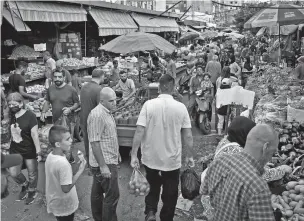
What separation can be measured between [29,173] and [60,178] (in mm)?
2255

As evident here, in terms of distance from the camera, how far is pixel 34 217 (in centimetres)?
518

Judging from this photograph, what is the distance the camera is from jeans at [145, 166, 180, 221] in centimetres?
454

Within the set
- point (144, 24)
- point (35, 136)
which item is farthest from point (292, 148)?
point (144, 24)

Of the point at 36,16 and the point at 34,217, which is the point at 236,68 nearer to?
the point at 36,16

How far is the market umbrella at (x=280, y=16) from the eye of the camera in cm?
957

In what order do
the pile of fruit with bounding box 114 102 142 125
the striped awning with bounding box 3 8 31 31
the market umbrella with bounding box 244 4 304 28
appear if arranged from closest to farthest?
the pile of fruit with bounding box 114 102 142 125 → the striped awning with bounding box 3 8 31 31 → the market umbrella with bounding box 244 4 304 28

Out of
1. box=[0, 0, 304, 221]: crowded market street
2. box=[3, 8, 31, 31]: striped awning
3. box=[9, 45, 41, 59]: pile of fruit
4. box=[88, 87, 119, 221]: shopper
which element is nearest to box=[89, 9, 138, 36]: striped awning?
box=[9, 45, 41, 59]: pile of fruit

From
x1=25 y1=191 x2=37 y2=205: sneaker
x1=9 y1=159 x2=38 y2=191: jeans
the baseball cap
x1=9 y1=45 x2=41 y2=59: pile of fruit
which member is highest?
x1=9 y1=45 x2=41 y2=59: pile of fruit

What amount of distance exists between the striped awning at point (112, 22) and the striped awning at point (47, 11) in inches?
47.1

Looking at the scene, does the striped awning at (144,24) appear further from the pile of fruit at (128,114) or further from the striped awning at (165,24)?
the pile of fruit at (128,114)

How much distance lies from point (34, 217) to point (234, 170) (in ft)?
12.1

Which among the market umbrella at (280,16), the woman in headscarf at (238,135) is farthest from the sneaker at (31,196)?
the market umbrella at (280,16)

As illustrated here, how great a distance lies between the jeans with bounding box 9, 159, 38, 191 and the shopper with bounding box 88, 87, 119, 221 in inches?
59.8

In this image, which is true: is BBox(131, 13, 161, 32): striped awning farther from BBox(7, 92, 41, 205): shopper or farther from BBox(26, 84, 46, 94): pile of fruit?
BBox(7, 92, 41, 205): shopper
